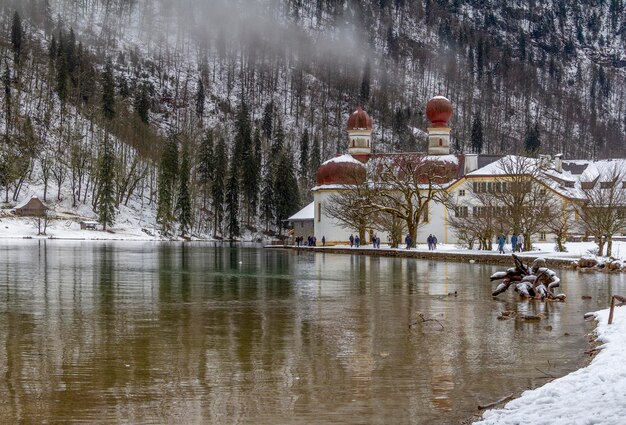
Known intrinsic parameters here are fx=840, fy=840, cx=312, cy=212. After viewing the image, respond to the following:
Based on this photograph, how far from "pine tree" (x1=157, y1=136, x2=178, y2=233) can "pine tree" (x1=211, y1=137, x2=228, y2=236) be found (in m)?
5.55

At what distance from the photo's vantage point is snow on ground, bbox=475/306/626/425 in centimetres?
932

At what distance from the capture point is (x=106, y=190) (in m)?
96.6

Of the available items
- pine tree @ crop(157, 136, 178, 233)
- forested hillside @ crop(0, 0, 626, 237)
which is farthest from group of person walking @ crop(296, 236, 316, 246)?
forested hillside @ crop(0, 0, 626, 237)

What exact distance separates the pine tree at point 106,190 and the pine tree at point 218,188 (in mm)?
14366

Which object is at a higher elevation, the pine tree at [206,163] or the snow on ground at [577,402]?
the pine tree at [206,163]

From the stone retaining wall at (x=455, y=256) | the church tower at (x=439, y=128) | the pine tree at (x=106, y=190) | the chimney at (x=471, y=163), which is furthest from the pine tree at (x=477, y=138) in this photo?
the stone retaining wall at (x=455, y=256)

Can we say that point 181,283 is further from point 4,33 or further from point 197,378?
point 4,33

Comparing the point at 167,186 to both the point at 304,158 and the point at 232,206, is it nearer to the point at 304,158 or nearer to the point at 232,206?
the point at 232,206

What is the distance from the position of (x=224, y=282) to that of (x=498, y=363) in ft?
59.2

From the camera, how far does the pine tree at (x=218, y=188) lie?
10994cm

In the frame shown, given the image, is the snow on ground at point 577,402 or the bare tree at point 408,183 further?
the bare tree at point 408,183

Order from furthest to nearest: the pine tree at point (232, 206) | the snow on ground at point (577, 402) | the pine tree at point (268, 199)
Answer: the pine tree at point (268, 199)
the pine tree at point (232, 206)
the snow on ground at point (577, 402)

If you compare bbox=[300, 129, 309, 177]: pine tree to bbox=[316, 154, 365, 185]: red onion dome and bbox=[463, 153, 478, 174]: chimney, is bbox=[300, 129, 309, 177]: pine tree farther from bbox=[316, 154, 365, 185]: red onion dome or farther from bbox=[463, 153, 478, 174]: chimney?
bbox=[463, 153, 478, 174]: chimney

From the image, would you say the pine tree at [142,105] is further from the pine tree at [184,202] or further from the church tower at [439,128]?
the church tower at [439,128]
